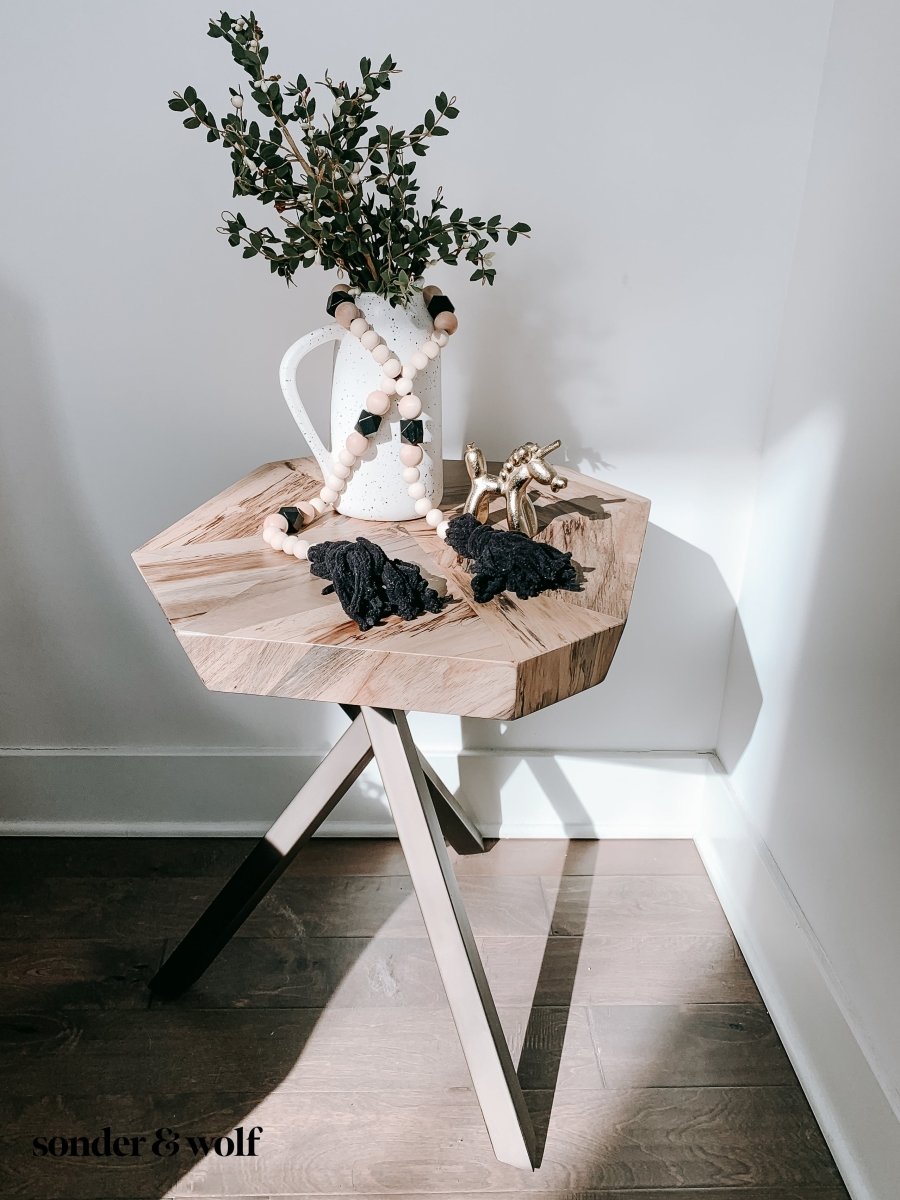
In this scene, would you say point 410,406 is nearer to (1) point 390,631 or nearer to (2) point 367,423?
(2) point 367,423

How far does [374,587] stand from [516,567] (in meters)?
0.16

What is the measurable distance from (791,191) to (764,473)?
1.44 feet

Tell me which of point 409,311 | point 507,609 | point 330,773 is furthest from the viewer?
point 330,773

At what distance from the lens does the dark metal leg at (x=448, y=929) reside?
3.37ft

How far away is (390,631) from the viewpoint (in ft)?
2.76

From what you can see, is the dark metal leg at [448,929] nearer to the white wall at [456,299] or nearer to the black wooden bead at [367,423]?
the black wooden bead at [367,423]

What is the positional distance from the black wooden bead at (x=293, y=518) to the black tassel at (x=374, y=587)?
0.19 m

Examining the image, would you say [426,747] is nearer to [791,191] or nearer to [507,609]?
[507,609]

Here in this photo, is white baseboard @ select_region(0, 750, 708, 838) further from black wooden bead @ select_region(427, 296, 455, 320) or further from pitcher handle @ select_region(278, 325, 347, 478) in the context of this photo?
black wooden bead @ select_region(427, 296, 455, 320)

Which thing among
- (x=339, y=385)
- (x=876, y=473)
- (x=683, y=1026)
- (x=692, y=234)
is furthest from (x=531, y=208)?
(x=683, y=1026)

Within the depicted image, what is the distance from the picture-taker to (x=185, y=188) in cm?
134

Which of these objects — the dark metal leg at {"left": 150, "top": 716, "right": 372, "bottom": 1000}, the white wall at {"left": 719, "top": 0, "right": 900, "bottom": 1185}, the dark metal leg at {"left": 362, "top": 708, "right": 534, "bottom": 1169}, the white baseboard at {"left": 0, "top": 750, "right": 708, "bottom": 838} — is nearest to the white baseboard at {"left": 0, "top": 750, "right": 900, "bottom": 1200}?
the white baseboard at {"left": 0, "top": 750, "right": 708, "bottom": 838}

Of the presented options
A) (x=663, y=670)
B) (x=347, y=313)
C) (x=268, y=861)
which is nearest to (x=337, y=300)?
(x=347, y=313)

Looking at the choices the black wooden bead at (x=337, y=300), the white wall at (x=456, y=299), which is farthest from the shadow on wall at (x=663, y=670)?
the black wooden bead at (x=337, y=300)
